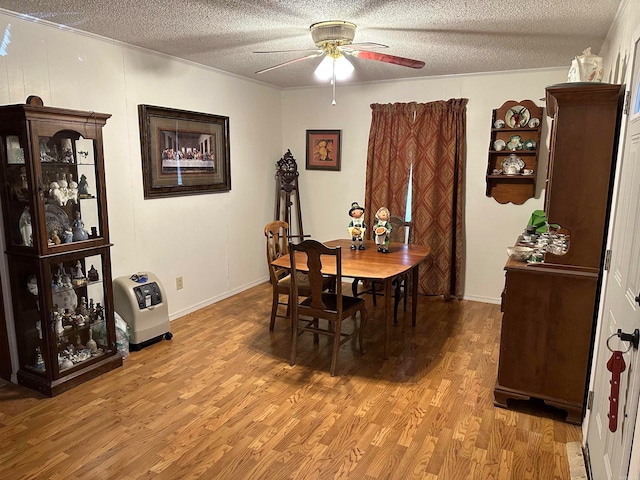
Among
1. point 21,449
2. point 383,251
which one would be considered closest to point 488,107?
point 383,251

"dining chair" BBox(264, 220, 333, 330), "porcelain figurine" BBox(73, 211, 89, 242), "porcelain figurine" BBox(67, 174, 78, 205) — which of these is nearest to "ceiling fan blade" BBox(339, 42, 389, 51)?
"dining chair" BBox(264, 220, 333, 330)

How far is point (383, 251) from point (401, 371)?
1.09 m

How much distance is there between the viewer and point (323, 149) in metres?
5.45

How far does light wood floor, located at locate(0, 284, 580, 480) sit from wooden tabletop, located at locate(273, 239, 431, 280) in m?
0.71

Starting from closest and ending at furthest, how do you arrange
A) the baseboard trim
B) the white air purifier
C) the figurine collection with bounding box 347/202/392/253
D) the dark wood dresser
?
the baseboard trim
the dark wood dresser
the white air purifier
the figurine collection with bounding box 347/202/392/253

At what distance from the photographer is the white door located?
59.4 inches

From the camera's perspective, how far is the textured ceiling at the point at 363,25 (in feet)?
8.53

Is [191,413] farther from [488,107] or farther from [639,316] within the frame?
[488,107]

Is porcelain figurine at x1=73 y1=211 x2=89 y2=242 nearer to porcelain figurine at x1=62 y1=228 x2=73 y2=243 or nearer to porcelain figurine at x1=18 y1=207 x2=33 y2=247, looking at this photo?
porcelain figurine at x1=62 y1=228 x2=73 y2=243

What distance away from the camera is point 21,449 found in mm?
2316

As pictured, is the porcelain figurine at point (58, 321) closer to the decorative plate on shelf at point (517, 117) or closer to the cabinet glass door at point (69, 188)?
the cabinet glass door at point (69, 188)

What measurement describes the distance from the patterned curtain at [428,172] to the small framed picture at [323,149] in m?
0.46

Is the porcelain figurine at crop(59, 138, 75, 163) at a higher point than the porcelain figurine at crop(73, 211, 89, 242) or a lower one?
higher

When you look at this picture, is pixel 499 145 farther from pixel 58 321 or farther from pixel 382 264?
pixel 58 321
